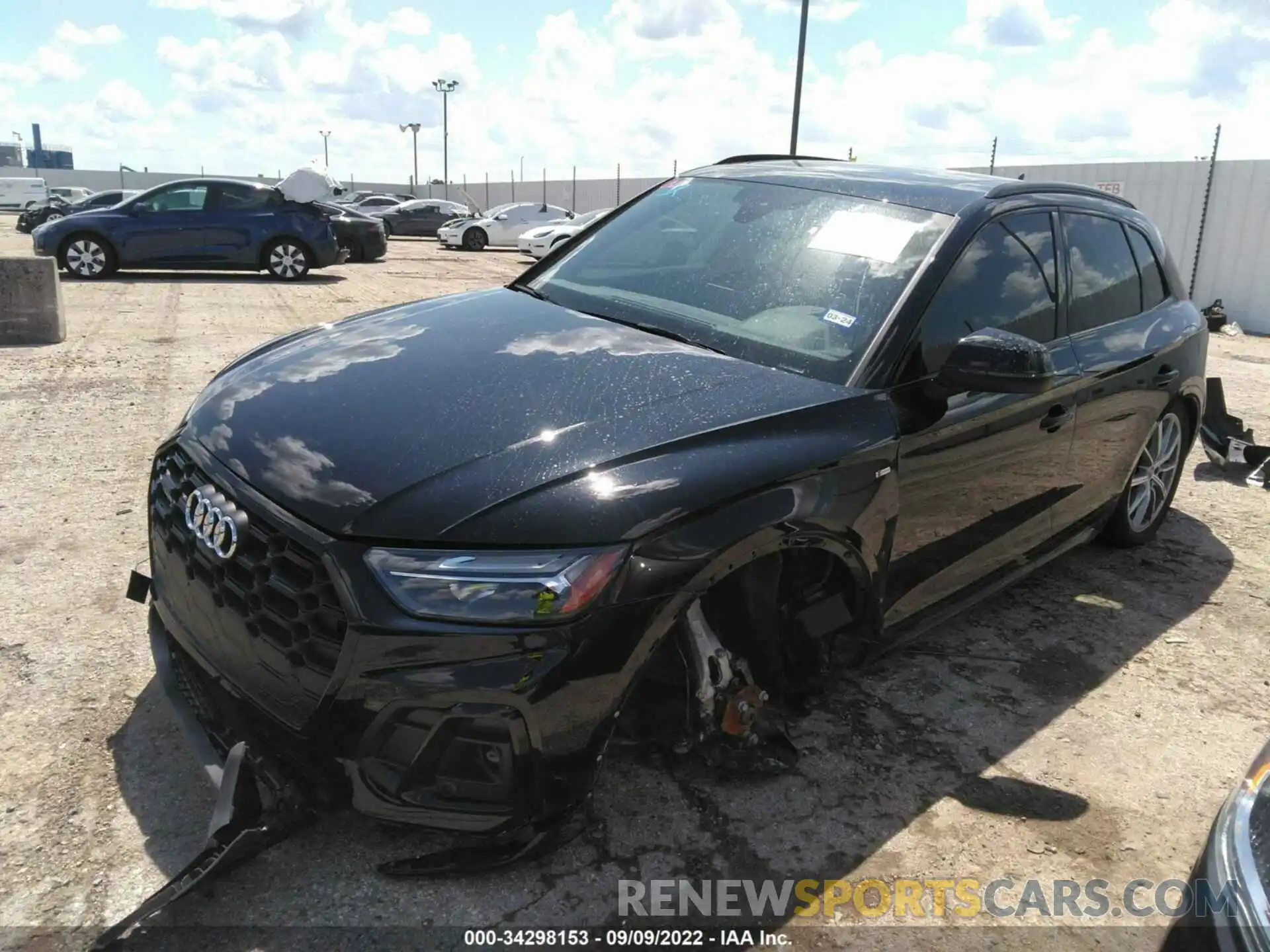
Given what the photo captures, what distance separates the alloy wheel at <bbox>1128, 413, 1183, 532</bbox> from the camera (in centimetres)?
460

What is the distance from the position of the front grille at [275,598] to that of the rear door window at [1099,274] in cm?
294

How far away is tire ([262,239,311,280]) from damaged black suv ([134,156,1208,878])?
1236 centimetres

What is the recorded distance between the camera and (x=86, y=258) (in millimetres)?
14141

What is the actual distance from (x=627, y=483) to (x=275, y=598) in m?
0.80

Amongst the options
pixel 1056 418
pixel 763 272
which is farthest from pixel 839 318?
pixel 1056 418

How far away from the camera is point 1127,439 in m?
4.18

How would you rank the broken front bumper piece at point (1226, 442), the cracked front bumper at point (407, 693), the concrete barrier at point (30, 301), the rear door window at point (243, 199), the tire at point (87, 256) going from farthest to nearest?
1. the rear door window at point (243, 199)
2. the tire at point (87, 256)
3. the concrete barrier at point (30, 301)
4. the broken front bumper piece at point (1226, 442)
5. the cracked front bumper at point (407, 693)

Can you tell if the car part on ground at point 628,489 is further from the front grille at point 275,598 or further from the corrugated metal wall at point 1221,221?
the corrugated metal wall at point 1221,221

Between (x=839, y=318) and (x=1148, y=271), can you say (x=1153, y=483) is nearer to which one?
(x=1148, y=271)

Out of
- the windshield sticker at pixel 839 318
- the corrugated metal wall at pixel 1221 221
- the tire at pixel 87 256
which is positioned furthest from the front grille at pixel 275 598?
the corrugated metal wall at pixel 1221 221

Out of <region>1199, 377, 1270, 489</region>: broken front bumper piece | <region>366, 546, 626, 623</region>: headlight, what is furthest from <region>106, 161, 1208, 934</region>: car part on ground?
<region>1199, 377, 1270, 489</region>: broken front bumper piece

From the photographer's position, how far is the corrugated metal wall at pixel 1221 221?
1520cm

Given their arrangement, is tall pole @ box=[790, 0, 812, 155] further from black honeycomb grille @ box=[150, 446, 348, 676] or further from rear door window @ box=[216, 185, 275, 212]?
black honeycomb grille @ box=[150, 446, 348, 676]

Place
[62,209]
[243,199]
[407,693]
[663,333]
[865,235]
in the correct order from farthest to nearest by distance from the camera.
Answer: [62,209]
[243,199]
[865,235]
[663,333]
[407,693]
